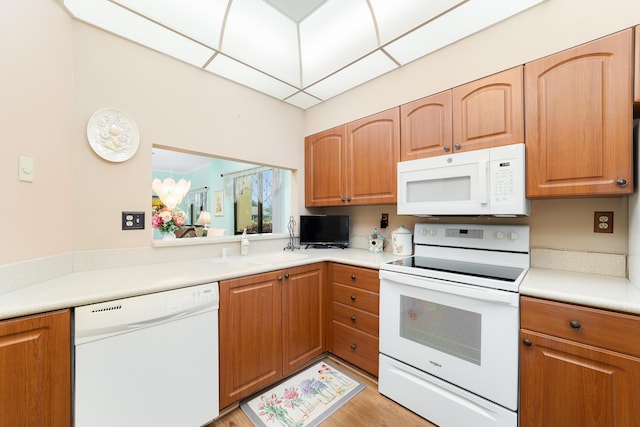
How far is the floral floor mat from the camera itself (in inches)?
58.2

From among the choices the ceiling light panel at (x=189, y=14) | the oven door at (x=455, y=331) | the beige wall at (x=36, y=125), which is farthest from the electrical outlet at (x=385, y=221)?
the beige wall at (x=36, y=125)

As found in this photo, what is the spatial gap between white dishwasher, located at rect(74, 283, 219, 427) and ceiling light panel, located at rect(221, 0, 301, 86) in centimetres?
170

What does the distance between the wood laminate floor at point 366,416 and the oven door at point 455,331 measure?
30cm

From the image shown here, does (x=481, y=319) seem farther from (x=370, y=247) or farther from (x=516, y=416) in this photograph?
(x=370, y=247)

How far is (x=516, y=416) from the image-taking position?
3.90 feet

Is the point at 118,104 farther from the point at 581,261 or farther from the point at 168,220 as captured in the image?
the point at 581,261

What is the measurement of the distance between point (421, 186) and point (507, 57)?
3.16ft

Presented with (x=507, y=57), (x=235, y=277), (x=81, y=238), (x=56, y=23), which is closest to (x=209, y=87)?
(x=56, y=23)

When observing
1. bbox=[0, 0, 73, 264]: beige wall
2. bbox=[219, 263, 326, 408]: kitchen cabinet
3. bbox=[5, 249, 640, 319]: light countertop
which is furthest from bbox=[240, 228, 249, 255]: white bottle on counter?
bbox=[0, 0, 73, 264]: beige wall

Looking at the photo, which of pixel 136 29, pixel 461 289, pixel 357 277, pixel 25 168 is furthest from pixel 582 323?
pixel 136 29

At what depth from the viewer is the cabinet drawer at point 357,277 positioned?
179cm

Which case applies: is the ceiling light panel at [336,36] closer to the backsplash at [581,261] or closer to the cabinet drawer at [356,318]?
the backsplash at [581,261]

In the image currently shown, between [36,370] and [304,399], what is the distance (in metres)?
1.35

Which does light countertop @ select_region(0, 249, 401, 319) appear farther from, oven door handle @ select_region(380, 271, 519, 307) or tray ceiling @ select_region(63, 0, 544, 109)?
tray ceiling @ select_region(63, 0, 544, 109)
